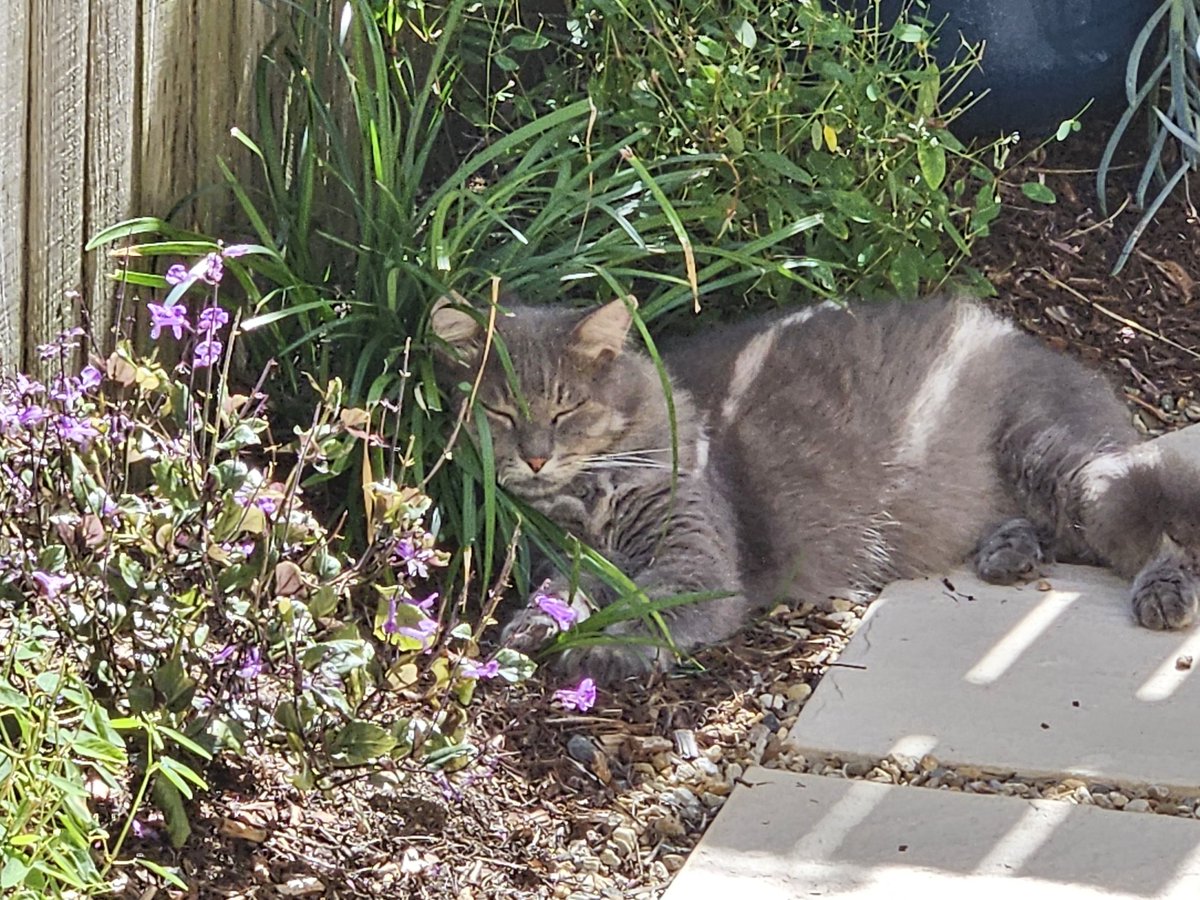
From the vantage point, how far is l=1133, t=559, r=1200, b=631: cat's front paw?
13.2 feet

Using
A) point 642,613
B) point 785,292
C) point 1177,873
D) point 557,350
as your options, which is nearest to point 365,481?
point 642,613

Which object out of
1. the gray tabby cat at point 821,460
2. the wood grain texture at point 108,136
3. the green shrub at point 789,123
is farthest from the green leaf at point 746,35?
the wood grain texture at point 108,136

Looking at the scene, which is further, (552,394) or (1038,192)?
(1038,192)

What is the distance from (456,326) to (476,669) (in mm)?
1330

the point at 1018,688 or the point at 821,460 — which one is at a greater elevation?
the point at 821,460

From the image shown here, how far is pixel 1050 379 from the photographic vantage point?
476cm

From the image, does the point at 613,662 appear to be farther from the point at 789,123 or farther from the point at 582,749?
the point at 789,123

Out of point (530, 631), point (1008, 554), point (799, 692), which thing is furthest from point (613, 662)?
point (1008, 554)

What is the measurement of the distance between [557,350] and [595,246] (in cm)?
29

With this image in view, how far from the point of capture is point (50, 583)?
257 cm

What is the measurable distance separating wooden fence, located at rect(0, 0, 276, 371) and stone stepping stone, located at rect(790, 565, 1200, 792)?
5.91 ft

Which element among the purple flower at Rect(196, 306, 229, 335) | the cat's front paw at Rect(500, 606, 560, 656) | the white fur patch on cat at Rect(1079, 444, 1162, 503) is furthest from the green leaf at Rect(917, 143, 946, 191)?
the purple flower at Rect(196, 306, 229, 335)

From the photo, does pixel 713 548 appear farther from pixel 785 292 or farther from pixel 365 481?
Answer: pixel 365 481

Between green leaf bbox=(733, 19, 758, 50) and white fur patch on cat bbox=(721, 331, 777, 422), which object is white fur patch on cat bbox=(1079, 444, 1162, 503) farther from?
green leaf bbox=(733, 19, 758, 50)
